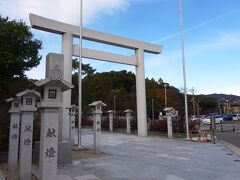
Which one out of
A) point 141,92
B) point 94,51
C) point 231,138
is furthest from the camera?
point 231,138

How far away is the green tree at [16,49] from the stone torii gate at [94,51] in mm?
3501

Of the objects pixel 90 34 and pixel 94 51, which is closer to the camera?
pixel 90 34

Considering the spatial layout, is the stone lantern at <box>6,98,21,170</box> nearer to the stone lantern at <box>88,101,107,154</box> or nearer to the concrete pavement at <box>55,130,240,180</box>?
the concrete pavement at <box>55,130,240,180</box>

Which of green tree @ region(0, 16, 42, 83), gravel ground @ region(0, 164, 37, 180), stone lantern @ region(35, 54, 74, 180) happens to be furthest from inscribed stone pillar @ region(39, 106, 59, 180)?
green tree @ region(0, 16, 42, 83)

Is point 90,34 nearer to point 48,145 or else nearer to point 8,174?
point 8,174

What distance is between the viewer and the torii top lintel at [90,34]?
1842 cm

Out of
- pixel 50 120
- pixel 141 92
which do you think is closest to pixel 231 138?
pixel 141 92

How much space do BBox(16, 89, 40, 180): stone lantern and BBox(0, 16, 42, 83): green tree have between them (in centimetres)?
1223

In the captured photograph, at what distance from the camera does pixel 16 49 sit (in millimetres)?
21750

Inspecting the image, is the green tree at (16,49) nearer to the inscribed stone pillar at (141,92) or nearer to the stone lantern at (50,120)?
the inscribed stone pillar at (141,92)

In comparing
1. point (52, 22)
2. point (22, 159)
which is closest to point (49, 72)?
point (22, 159)

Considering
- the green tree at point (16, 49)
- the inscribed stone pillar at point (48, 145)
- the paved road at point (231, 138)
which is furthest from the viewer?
the paved road at point (231, 138)

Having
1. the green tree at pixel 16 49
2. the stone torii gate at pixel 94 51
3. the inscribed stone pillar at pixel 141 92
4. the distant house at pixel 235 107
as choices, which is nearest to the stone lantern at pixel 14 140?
the stone torii gate at pixel 94 51

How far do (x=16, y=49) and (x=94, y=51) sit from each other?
17.2 ft
